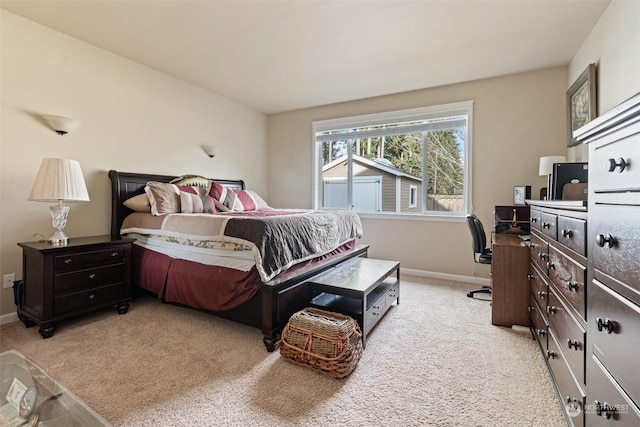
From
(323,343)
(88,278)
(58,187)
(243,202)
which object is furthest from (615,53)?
(88,278)

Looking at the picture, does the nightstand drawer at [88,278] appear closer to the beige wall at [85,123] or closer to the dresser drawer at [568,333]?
the beige wall at [85,123]

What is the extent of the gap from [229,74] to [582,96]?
383 centimetres

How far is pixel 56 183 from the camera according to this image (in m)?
2.36

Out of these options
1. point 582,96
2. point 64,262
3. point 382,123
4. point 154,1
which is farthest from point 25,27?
point 582,96

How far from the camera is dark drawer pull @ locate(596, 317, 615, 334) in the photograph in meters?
0.90

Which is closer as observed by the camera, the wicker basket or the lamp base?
the wicker basket

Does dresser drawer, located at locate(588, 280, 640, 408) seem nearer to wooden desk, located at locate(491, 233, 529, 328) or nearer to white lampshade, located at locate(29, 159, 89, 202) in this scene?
wooden desk, located at locate(491, 233, 529, 328)

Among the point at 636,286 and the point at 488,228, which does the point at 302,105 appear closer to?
the point at 488,228

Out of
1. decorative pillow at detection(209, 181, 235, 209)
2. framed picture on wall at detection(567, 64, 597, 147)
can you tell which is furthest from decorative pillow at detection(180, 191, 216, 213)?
framed picture on wall at detection(567, 64, 597, 147)

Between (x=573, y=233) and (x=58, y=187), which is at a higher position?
(x=58, y=187)

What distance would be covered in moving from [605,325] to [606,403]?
0.26 m

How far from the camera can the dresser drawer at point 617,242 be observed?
783 millimetres

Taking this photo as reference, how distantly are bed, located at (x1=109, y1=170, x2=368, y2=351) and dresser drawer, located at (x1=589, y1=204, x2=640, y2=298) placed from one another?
5.69 ft

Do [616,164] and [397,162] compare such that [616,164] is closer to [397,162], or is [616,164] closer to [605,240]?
[605,240]
